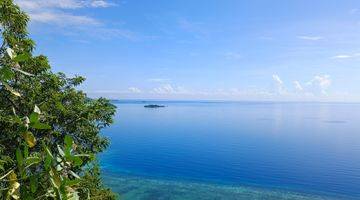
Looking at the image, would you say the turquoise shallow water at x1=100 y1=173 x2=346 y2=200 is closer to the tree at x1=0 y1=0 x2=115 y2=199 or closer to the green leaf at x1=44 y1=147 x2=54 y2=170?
the tree at x1=0 y1=0 x2=115 y2=199

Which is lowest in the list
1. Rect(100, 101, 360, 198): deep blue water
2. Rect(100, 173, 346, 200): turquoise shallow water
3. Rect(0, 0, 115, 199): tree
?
Rect(100, 173, 346, 200): turquoise shallow water

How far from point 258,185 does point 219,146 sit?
1484 inches

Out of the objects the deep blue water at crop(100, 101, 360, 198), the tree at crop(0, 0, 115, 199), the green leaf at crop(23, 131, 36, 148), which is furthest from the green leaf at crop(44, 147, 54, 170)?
the deep blue water at crop(100, 101, 360, 198)

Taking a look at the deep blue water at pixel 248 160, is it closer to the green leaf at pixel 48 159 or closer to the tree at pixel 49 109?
the tree at pixel 49 109

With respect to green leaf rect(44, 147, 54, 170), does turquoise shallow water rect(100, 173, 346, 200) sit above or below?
below

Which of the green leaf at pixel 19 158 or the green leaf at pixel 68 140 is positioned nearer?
the green leaf at pixel 68 140

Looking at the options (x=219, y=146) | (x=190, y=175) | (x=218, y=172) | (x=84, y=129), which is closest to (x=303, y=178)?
(x=218, y=172)

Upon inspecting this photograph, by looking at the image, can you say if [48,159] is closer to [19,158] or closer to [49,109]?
[19,158]

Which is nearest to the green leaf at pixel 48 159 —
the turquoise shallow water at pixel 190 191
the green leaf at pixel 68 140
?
the green leaf at pixel 68 140

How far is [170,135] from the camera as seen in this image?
119m

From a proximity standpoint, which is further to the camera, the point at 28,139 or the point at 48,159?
the point at 28,139

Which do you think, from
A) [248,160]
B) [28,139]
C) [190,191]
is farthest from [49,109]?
[248,160]

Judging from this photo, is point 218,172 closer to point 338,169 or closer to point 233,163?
point 233,163

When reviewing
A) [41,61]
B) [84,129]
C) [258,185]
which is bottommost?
[258,185]
